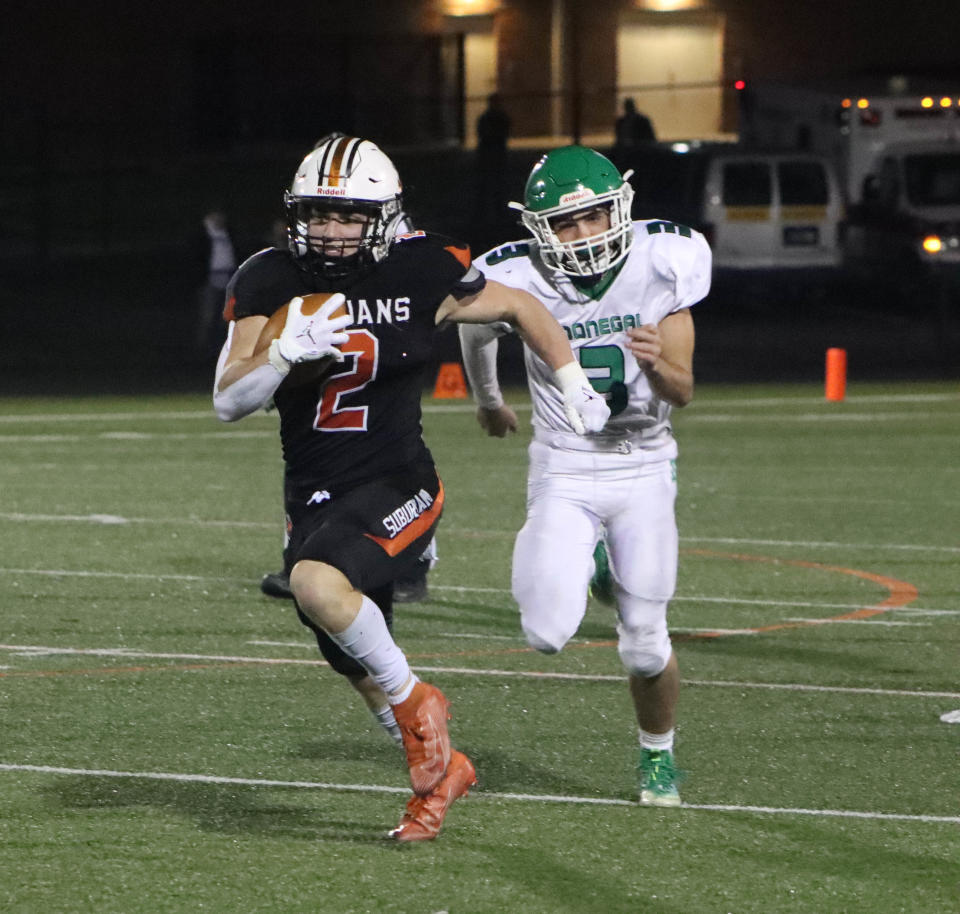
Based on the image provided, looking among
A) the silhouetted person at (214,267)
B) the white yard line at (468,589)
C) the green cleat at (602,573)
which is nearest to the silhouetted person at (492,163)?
the silhouetted person at (214,267)

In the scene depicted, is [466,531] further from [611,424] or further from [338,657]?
[338,657]

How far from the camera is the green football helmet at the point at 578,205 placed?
5.80 metres

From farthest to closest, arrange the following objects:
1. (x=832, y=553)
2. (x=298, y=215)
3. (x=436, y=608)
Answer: (x=832, y=553)
(x=436, y=608)
(x=298, y=215)

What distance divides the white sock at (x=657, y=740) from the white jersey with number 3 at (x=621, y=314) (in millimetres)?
814

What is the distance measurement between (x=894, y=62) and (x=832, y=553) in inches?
1061

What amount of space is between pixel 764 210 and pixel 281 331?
2079 centimetres

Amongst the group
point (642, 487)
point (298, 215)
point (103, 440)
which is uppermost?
point (298, 215)

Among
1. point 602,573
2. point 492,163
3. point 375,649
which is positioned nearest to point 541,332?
point 602,573

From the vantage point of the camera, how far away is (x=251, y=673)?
766cm

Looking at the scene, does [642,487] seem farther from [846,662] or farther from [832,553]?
[832,553]

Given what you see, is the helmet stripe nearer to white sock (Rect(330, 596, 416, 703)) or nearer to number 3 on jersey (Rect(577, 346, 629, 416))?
number 3 on jersey (Rect(577, 346, 629, 416))

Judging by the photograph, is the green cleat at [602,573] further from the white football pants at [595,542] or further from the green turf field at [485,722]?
the green turf field at [485,722]

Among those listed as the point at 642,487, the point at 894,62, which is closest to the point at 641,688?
the point at 642,487

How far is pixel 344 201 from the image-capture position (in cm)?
538
